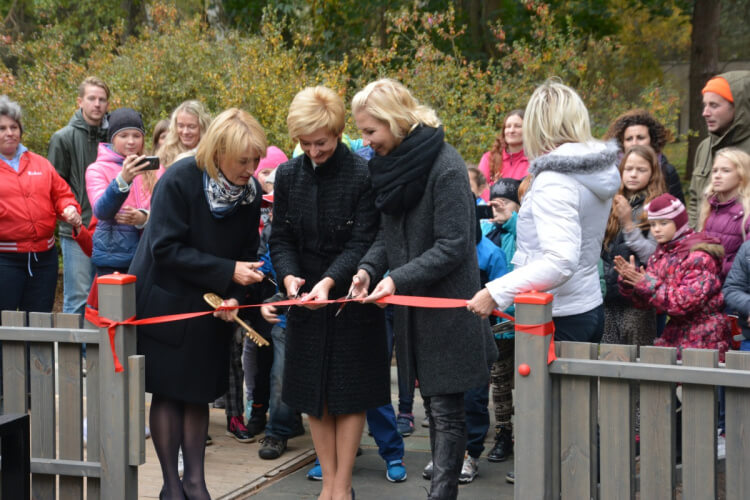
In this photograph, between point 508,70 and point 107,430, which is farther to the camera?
point 508,70

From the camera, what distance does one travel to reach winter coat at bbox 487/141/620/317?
144 inches

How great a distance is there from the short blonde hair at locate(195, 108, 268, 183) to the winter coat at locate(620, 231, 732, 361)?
99.9 inches

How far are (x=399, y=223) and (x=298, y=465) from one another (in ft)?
7.06

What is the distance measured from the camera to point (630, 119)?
6301 mm

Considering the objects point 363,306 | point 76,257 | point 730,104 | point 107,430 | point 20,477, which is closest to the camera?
point 20,477

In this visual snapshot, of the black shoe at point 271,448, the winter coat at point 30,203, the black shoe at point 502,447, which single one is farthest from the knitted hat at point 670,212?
the winter coat at point 30,203

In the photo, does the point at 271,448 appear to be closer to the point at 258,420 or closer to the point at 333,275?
the point at 258,420

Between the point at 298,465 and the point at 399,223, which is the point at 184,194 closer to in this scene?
the point at 399,223

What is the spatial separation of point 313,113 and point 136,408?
1.58 meters

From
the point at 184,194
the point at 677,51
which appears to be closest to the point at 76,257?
the point at 184,194

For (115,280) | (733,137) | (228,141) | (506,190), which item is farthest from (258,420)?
(733,137)

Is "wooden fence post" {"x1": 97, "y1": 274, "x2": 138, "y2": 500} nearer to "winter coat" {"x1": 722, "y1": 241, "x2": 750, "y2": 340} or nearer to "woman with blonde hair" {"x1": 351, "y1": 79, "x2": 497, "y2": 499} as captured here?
"woman with blonde hair" {"x1": 351, "y1": 79, "x2": 497, "y2": 499}

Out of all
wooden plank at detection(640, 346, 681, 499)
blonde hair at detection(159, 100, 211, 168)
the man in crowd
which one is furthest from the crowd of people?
the man in crowd

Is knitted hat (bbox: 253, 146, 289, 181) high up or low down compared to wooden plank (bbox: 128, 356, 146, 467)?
up
